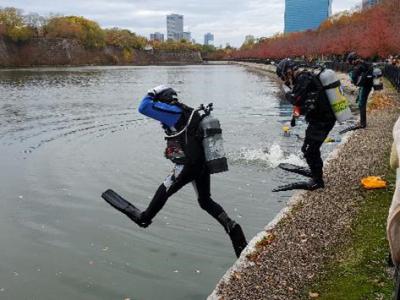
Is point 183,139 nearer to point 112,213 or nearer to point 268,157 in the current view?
point 112,213

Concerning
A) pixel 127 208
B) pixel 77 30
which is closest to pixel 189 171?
pixel 127 208

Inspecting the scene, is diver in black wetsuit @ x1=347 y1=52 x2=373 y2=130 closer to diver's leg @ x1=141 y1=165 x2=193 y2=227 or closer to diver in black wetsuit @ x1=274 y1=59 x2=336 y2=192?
diver in black wetsuit @ x1=274 y1=59 x2=336 y2=192

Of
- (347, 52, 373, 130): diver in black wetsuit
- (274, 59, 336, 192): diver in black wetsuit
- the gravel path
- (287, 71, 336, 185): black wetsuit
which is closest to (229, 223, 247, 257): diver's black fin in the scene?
the gravel path

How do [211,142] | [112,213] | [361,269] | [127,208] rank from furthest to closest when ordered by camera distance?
1. [112,213]
2. [127,208]
3. [211,142]
4. [361,269]

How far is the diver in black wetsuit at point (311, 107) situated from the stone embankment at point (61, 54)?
110m

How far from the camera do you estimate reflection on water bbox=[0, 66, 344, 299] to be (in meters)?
6.11

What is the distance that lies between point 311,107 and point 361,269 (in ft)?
10.5

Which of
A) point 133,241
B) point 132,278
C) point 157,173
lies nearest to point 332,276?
point 132,278

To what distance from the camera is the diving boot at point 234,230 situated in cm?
614

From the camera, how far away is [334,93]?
7637 mm

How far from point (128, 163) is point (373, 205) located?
6.89 meters

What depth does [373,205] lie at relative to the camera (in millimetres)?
7055

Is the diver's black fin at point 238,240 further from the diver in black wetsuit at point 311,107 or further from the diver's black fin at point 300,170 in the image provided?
the diver's black fin at point 300,170

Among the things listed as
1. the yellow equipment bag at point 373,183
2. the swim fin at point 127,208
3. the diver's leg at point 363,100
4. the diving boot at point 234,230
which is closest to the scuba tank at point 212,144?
the diving boot at point 234,230
